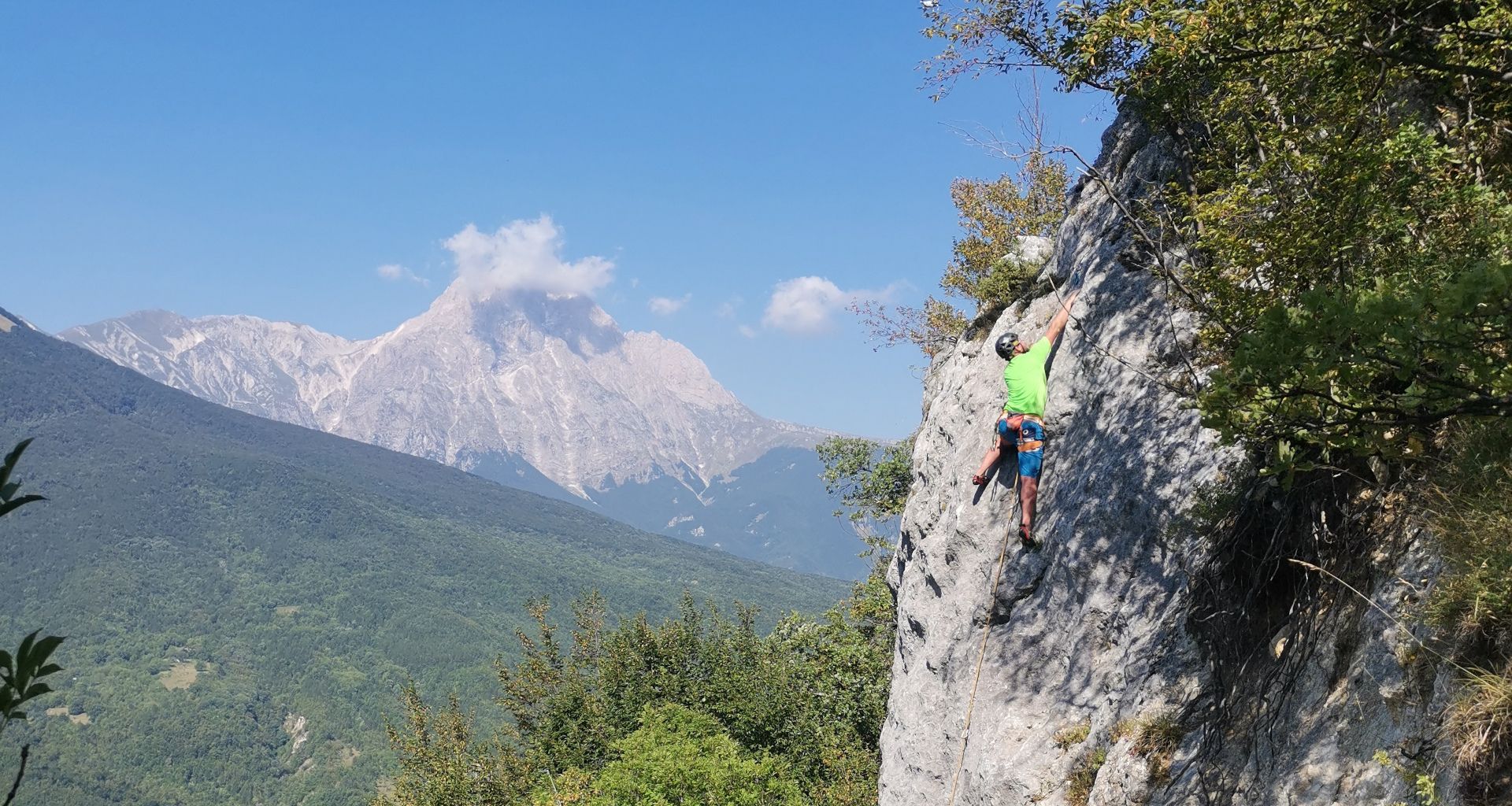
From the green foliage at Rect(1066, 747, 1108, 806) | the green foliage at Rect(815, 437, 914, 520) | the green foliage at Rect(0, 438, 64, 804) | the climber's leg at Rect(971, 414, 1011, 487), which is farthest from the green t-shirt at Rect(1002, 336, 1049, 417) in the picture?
the green foliage at Rect(815, 437, 914, 520)

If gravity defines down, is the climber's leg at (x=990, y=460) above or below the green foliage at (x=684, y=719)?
above

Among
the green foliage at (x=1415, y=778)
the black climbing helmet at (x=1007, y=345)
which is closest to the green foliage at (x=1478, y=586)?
the green foliage at (x=1415, y=778)

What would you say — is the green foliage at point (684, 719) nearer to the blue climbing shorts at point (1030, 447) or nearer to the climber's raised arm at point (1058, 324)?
the blue climbing shorts at point (1030, 447)

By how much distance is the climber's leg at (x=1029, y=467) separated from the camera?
11453mm

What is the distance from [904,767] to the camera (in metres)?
13.5

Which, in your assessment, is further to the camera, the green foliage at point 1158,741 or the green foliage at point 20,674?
the green foliage at point 1158,741

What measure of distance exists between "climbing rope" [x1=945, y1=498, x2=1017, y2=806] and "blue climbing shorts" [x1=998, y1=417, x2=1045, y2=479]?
32.4 inches

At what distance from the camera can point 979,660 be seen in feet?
37.4

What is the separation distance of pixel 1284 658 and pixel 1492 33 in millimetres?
4524

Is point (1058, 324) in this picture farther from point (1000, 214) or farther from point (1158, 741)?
point (1000, 214)

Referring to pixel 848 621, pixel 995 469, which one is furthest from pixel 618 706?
pixel 995 469

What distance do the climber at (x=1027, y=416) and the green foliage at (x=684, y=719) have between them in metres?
18.5

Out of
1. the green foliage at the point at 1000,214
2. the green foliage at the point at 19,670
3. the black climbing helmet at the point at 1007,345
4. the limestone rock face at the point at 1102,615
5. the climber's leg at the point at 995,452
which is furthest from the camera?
the green foliage at the point at 1000,214

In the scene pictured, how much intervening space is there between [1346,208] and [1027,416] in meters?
6.38
